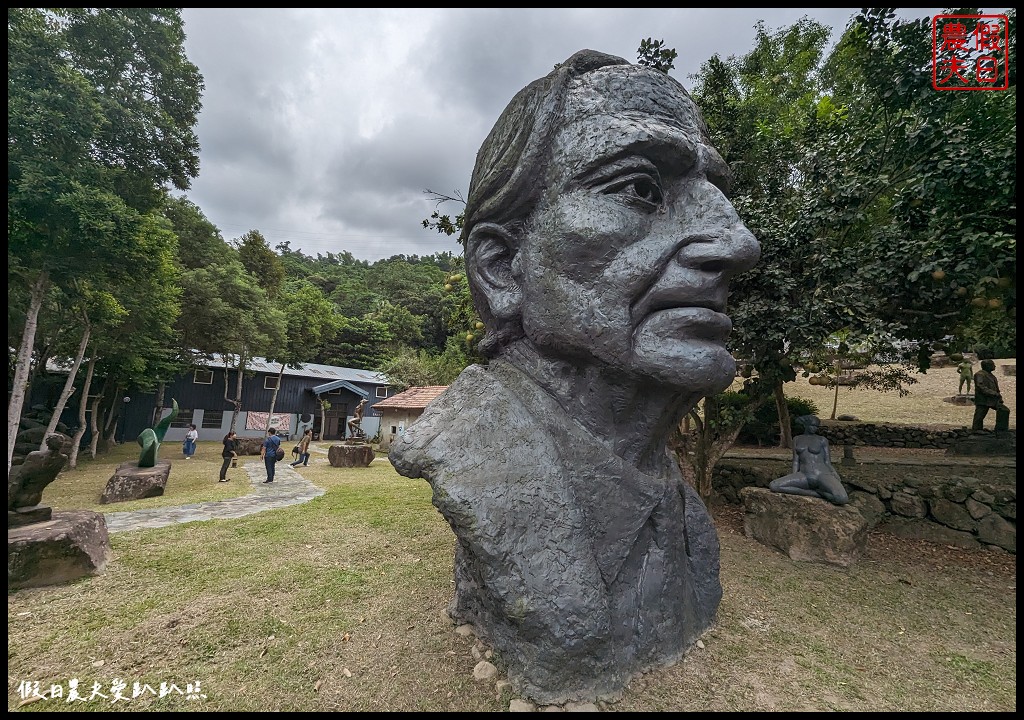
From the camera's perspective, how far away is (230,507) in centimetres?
657

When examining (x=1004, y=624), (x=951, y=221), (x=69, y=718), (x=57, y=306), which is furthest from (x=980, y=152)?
(x=57, y=306)

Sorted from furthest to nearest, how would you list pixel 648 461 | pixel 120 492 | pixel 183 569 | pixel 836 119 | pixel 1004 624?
pixel 120 492 < pixel 836 119 < pixel 183 569 < pixel 1004 624 < pixel 648 461

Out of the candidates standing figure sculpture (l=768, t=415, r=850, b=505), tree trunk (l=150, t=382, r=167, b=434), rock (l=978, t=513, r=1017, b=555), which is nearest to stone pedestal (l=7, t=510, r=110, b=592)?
standing figure sculpture (l=768, t=415, r=850, b=505)

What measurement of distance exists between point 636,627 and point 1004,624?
3325 mm

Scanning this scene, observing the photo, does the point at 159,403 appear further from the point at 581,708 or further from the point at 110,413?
the point at 581,708

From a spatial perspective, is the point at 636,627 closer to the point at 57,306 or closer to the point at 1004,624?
the point at 1004,624

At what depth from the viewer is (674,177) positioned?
240cm

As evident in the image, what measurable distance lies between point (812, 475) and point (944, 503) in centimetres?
228

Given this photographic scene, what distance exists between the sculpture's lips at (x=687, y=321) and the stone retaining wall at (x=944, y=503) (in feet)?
14.9

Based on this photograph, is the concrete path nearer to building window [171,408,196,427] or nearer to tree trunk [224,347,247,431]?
tree trunk [224,347,247,431]

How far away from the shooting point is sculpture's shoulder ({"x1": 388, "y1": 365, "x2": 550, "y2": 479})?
88.6 inches

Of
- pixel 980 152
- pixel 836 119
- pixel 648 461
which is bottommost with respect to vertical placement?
pixel 648 461

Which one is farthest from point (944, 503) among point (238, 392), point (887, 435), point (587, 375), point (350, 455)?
point (238, 392)

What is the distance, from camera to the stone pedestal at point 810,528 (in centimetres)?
470
